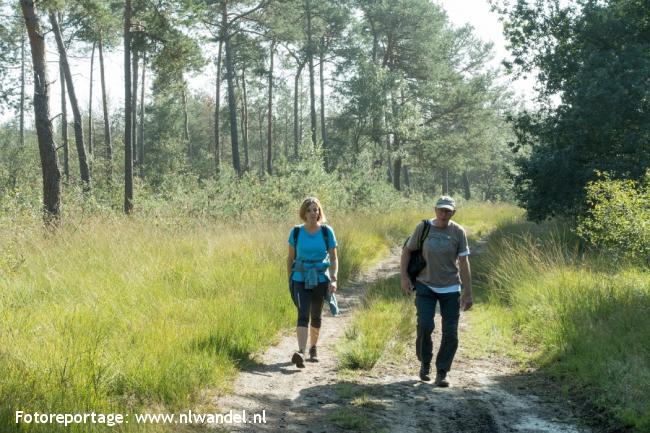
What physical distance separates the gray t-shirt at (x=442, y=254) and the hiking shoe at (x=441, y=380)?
886mm

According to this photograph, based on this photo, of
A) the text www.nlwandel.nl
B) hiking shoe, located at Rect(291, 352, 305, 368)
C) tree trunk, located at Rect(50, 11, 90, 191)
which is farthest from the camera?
tree trunk, located at Rect(50, 11, 90, 191)

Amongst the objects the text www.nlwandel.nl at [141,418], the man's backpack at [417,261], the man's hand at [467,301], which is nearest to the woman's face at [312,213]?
the man's backpack at [417,261]

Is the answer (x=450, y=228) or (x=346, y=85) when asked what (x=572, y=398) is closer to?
(x=450, y=228)

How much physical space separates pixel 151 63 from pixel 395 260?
9.99 m

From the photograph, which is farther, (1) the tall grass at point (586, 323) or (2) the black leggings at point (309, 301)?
(2) the black leggings at point (309, 301)

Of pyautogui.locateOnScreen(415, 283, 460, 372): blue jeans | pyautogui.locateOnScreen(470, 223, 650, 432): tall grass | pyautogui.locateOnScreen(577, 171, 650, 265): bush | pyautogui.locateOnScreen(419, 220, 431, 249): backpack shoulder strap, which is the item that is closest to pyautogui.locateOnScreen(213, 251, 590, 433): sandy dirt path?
pyautogui.locateOnScreen(415, 283, 460, 372): blue jeans

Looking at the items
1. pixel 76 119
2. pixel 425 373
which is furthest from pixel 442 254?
pixel 76 119

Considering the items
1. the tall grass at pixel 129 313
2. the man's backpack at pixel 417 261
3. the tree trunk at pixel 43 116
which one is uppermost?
the tree trunk at pixel 43 116

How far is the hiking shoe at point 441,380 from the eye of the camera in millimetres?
5910

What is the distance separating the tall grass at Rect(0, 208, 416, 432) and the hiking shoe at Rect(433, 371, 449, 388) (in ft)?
6.78

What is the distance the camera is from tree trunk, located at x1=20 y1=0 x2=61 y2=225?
11664 mm

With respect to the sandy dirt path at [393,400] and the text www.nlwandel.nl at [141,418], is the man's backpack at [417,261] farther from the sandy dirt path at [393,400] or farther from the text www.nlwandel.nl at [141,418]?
the text www.nlwandel.nl at [141,418]

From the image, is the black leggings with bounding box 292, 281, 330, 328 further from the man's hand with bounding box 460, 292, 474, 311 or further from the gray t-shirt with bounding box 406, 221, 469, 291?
the man's hand with bounding box 460, 292, 474, 311

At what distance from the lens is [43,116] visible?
11898 mm
